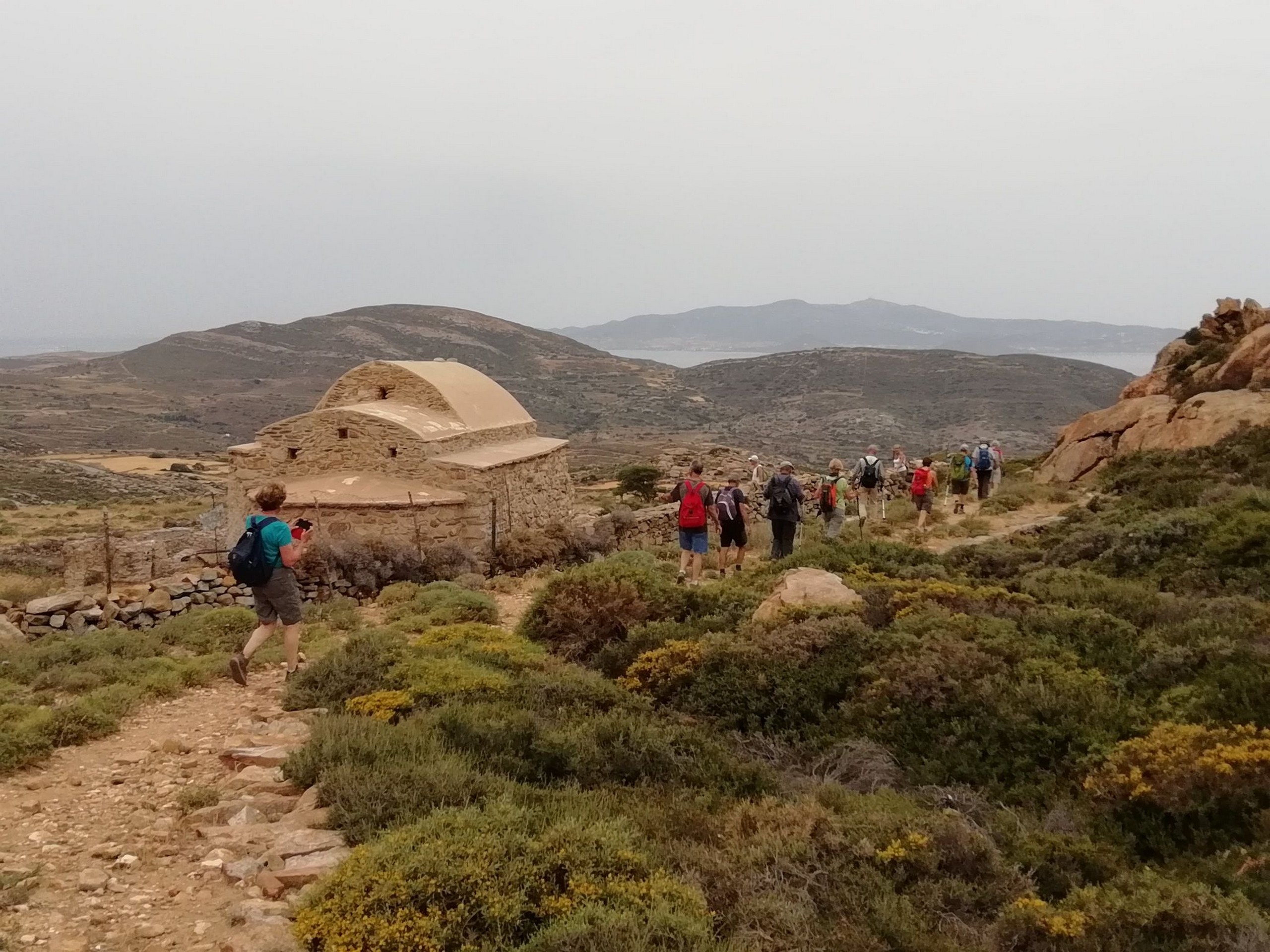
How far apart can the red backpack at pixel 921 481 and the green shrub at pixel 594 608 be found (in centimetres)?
752

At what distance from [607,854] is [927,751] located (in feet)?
9.40

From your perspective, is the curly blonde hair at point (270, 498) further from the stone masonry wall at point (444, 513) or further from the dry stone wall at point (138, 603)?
the stone masonry wall at point (444, 513)

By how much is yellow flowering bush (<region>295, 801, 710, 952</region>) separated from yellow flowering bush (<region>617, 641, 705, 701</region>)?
116 inches

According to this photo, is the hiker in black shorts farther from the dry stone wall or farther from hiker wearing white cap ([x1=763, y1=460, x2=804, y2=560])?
the dry stone wall

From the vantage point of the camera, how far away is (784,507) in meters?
11.1

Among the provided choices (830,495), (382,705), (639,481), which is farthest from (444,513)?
(639,481)

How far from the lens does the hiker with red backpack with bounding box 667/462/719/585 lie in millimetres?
10570

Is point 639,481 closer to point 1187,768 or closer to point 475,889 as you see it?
point 1187,768

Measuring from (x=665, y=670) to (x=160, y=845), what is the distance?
3715 mm

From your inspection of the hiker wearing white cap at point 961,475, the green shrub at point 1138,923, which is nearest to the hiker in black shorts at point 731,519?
the green shrub at point 1138,923

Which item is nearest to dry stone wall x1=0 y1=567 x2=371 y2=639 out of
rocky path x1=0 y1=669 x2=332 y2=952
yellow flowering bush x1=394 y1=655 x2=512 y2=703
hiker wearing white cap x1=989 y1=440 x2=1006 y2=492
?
yellow flowering bush x1=394 y1=655 x2=512 y2=703

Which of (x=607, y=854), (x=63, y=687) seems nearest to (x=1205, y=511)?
(x=607, y=854)

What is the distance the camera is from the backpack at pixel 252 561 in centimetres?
657

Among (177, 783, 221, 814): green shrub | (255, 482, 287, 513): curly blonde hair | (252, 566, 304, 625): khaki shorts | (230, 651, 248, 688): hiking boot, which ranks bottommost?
(230, 651, 248, 688): hiking boot
